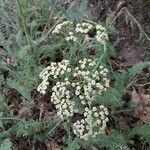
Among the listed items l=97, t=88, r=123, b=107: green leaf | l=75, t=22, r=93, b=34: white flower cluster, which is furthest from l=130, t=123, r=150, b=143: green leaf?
l=75, t=22, r=93, b=34: white flower cluster

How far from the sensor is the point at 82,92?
2906 millimetres

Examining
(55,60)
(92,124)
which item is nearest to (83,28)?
(55,60)

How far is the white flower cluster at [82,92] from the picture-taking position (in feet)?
8.89

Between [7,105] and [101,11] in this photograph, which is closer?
[7,105]

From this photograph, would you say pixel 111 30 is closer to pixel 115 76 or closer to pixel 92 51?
pixel 92 51

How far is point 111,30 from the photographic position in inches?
136

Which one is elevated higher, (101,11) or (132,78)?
(101,11)

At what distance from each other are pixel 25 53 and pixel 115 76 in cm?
71

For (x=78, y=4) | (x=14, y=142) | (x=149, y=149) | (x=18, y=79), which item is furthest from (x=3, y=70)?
(x=149, y=149)

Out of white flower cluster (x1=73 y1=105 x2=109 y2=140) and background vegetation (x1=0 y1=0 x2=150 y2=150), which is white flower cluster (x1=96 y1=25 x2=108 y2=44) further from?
white flower cluster (x1=73 y1=105 x2=109 y2=140)

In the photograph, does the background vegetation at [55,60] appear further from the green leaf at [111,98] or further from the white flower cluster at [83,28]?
the white flower cluster at [83,28]

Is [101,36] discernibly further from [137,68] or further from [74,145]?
[74,145]

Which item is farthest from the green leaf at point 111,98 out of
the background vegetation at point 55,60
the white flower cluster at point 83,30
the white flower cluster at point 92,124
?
the white flower cluster at point 83,30

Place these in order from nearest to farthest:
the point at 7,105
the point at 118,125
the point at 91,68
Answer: the point at 91,68 < the point at 118,125 < the point at 7,105
